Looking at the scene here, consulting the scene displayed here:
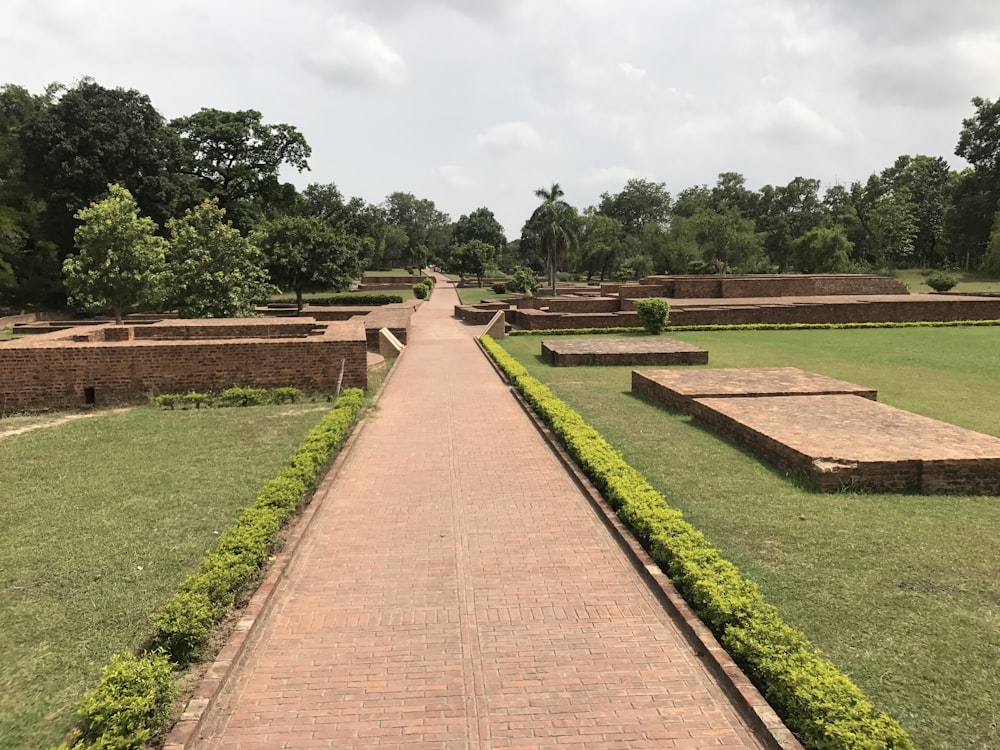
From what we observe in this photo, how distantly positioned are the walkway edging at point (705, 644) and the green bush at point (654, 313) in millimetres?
14319

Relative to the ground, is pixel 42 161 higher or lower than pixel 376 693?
higher

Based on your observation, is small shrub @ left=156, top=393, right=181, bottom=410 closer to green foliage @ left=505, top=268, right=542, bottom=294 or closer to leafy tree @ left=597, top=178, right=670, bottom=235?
green foliage @ left=505, top=268, right=542, bottom=294

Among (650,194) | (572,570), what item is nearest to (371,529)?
(572,570)

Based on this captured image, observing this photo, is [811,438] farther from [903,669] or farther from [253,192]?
[253,192]

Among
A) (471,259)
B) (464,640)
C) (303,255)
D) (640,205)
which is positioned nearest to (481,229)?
(640,205)

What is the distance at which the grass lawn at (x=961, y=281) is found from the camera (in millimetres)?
36500

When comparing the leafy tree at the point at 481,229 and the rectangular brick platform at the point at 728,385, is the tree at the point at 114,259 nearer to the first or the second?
the rectangular brick platform at the point at 728,385

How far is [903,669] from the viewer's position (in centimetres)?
314

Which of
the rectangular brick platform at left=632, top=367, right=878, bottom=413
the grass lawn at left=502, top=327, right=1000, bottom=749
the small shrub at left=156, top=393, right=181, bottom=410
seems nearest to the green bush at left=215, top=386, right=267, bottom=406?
the small shrub at left=156, top=393, right=181, bottom=410

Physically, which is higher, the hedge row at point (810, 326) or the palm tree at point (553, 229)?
the palm tree at point (553, 229)

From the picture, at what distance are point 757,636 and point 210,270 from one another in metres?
18.3

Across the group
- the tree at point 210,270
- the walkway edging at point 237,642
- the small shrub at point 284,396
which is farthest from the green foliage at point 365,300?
the walkway edging at point 237,642

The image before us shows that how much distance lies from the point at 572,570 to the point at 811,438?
3500mm

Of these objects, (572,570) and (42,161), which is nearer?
(572,570)
